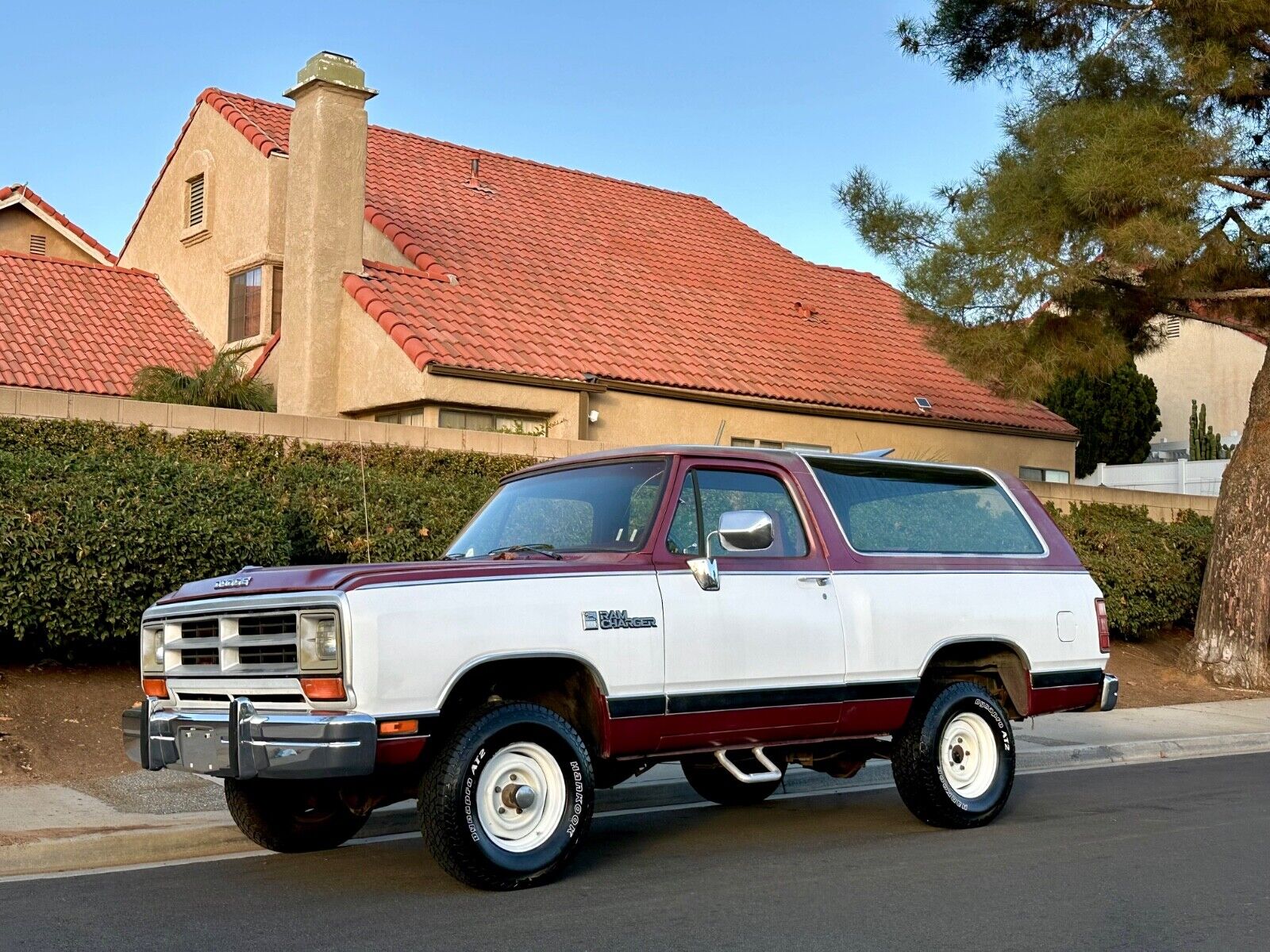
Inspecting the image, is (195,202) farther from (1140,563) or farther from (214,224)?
(1140,563)

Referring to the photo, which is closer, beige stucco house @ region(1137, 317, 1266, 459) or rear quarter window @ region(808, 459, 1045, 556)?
rear quarter window @ region(808, 459, 1045, 556)

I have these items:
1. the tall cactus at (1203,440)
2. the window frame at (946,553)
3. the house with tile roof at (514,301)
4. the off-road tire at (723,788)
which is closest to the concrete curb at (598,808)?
the off-road tire at (723,788)

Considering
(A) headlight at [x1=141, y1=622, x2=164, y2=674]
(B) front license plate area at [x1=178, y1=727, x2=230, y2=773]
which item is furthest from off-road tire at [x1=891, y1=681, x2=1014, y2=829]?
(A) headlight at [x1=141, y1=622, x2=164, y2=674]

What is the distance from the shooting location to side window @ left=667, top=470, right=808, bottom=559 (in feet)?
26.0

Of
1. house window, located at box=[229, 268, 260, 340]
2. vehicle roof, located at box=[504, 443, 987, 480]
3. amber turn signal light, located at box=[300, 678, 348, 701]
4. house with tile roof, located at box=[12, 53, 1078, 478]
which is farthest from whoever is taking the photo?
house window, located at box=[229, 268, 260, 340]

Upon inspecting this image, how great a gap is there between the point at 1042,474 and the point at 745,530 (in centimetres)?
2132

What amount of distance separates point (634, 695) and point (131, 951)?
99.5 inches

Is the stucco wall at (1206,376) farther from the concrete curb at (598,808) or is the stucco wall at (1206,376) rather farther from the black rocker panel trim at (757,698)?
the black rocker panel trim at (757,698)

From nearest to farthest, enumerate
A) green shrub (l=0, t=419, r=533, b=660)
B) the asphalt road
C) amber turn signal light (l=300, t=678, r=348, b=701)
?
the asphalt road → amber turn signal light (l=300, t=678, r=348, b=701) → green shrub (l=0, t=419, r=533, b=660)

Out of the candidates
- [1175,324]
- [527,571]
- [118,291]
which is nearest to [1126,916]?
[527,571]

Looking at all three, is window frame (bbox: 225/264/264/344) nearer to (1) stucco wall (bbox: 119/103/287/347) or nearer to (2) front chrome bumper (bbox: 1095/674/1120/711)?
(1) stucco wall (bbox: 119/103/287/347)

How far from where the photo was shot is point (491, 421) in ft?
67.0

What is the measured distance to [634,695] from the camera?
7449 millimetres

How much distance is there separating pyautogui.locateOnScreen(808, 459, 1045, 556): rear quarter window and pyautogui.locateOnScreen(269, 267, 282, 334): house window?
16359 millimetres
